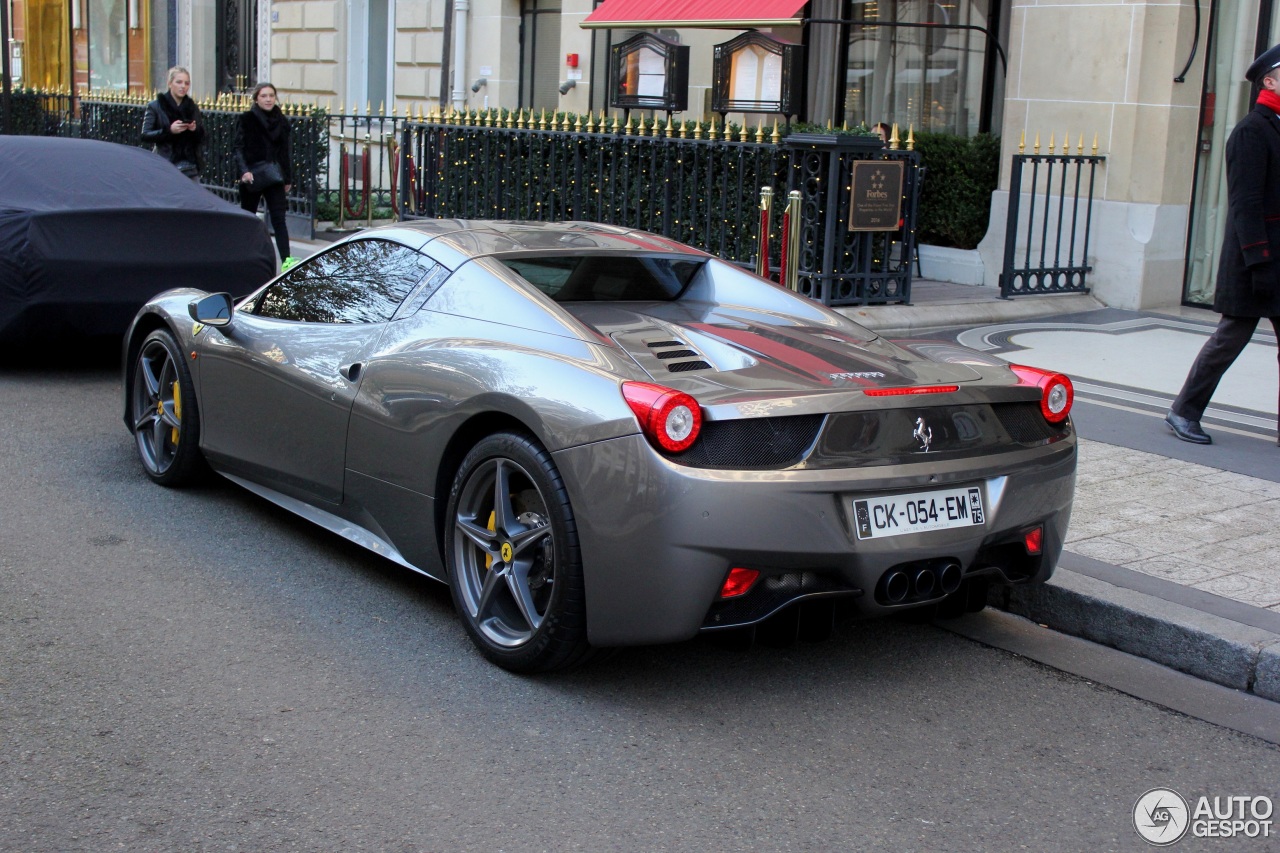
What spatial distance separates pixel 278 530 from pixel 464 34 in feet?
56.8

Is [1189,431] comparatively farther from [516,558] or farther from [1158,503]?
[516,558]

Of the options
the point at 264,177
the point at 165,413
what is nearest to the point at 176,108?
the point at 264,177

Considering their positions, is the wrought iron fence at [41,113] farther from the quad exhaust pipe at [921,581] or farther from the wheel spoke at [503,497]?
the quad exhaust pipe at [921,581]

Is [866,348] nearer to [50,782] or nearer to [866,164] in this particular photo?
[50,782]

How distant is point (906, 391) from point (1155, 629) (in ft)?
4.23

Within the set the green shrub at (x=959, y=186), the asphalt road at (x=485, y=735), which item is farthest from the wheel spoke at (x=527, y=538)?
the green shrub at (x=959, y=186)

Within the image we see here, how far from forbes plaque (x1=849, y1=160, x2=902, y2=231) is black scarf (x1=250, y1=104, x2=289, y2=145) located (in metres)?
5.91

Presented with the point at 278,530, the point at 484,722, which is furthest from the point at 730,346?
the point at 278,530

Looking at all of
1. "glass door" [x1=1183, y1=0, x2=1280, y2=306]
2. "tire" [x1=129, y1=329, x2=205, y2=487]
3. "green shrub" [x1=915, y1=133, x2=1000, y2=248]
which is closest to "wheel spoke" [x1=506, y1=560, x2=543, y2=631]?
"tire" [x1=129, y1=329, x2=205, y2=487]

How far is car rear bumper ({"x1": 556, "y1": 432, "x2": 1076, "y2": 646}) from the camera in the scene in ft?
12.8

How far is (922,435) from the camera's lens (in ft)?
13.9

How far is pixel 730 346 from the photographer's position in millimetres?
4602

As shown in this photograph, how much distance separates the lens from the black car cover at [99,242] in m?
8.59

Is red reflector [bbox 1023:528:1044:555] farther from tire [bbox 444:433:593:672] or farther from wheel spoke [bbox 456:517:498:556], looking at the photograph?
wheel spoke [bbox 456:517:498:556]
